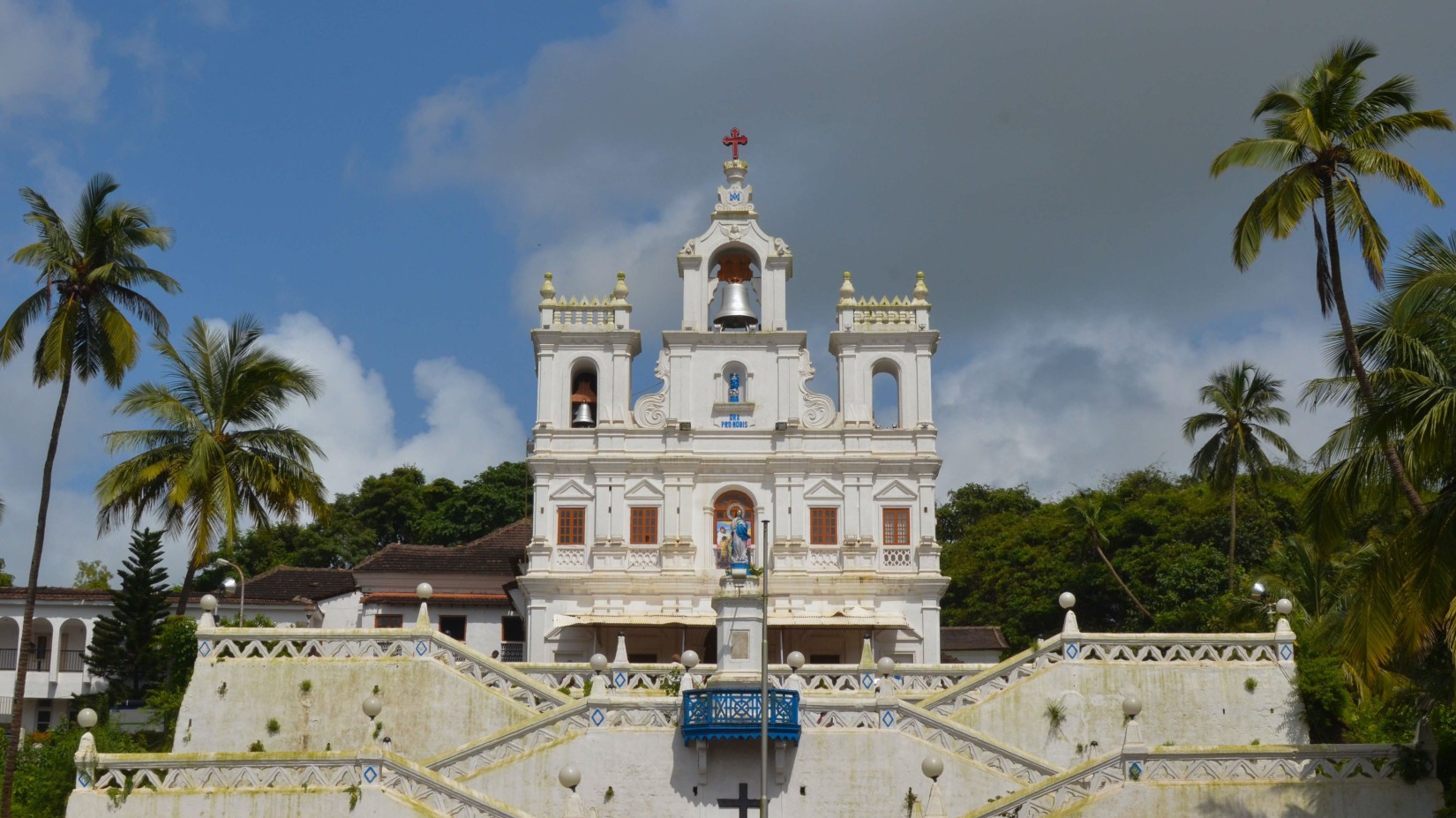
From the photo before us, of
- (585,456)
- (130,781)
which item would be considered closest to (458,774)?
(130,781)

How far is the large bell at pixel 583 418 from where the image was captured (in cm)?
4703

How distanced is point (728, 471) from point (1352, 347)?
22.1 metres

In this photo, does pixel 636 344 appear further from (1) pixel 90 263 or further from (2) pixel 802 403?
(1) pixel 90 263

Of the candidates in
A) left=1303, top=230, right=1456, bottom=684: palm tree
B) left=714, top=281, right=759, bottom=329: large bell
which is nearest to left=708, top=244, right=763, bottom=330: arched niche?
left=714, top=281, right=759, bottom=329: large bell

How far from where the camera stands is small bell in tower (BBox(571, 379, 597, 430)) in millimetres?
47062

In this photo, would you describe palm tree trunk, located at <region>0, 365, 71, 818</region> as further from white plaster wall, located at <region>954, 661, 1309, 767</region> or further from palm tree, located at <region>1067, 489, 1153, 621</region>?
palm tree, located at <region>1067, 489, 1153, 621</region>

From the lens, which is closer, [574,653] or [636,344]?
[574,653]

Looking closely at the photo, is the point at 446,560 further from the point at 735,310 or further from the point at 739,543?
the point at 739,543

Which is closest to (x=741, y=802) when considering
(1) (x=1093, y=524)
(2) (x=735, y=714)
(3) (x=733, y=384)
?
(2) (x=735, y=714)

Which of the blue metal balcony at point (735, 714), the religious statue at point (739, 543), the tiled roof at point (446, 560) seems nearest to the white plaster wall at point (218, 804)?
the blue metal balcony at point (735, 714)

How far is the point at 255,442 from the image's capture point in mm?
41594

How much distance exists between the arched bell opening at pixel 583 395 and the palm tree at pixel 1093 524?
20.9 metres

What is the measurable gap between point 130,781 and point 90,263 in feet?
42.4

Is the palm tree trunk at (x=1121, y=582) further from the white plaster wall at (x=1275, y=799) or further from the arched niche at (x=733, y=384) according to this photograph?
the white plaster wall at (x=1275, y=799)
